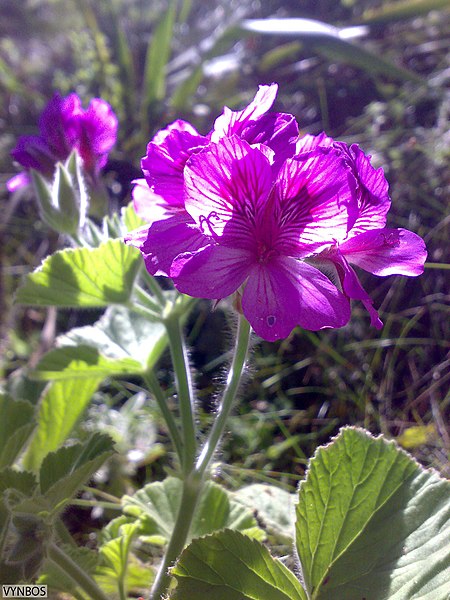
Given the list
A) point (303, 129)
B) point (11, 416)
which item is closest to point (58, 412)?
point (11, 416)

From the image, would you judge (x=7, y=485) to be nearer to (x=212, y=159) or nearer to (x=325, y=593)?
(x=325, y=593)

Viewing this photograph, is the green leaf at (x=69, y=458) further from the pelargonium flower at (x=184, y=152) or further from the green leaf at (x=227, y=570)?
the pelargonium flower at (x=184, y=152)

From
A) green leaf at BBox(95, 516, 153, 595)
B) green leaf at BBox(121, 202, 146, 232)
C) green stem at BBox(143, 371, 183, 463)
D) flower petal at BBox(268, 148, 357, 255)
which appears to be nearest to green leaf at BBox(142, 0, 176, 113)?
green leaf at BBox(121, 202, 146, 232)

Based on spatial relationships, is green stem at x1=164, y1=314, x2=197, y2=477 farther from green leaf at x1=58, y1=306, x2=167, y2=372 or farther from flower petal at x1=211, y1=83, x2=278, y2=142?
flower petal at x1=211, y1=83, x2=278, y2=142

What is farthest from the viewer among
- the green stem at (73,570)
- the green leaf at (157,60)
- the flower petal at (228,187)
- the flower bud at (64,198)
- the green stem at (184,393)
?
the green leaf at (157,60)

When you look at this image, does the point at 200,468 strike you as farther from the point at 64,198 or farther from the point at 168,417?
the point at 64,198

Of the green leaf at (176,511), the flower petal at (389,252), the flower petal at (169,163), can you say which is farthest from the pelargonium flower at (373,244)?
the green leaf at (176,511)
